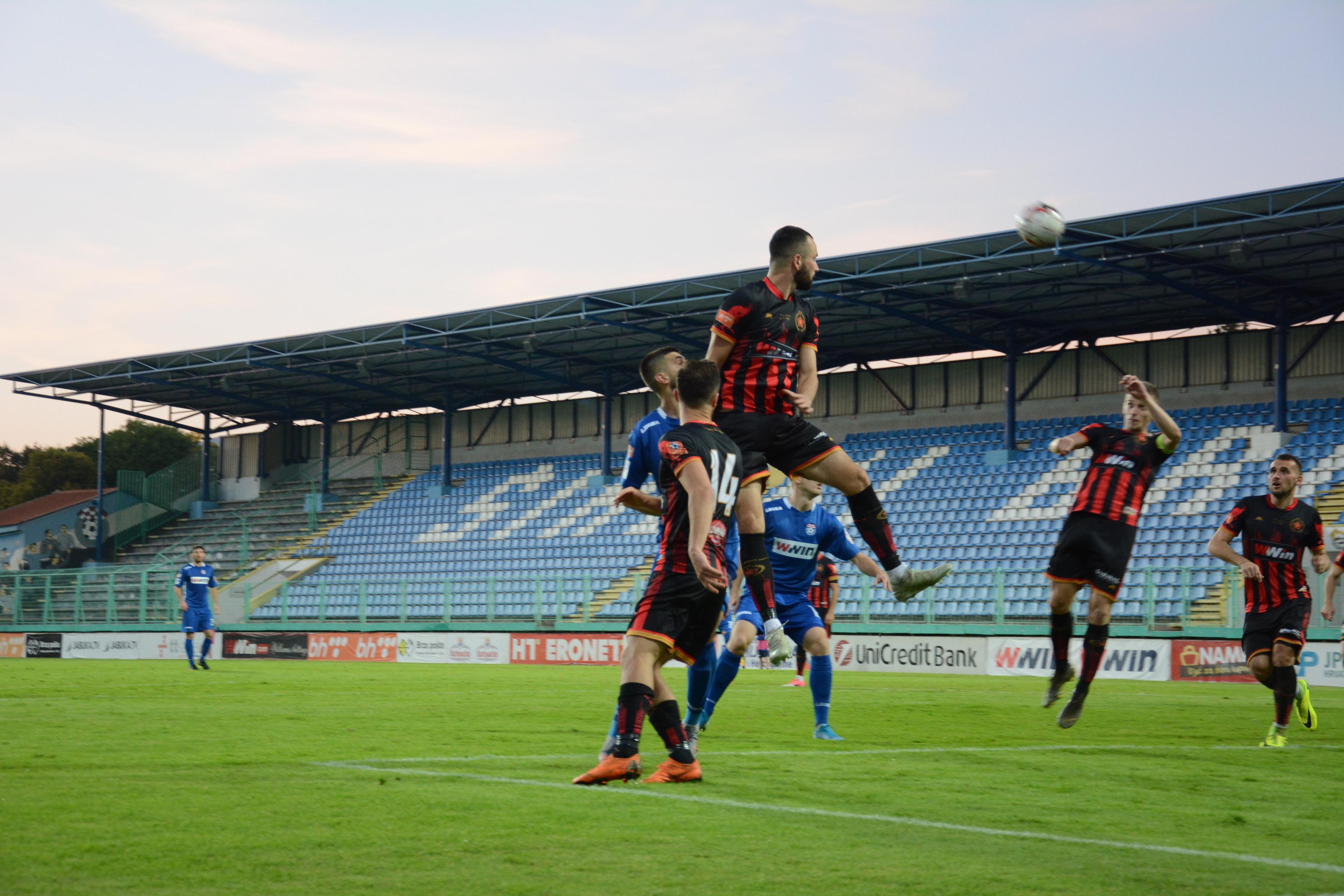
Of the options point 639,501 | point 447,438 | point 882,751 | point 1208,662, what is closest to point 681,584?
point 639,501

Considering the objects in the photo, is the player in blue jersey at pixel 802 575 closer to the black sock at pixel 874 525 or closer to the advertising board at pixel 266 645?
the black sock at pixel 874 525

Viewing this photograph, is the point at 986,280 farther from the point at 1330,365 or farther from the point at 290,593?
the point at 290,593

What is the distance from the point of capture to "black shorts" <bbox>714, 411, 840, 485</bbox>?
7738 mm

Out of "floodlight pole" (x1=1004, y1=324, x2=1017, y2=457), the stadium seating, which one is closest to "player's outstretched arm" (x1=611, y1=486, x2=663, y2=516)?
the stadium seating

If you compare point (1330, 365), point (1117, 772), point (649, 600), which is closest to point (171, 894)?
point (649, 600)

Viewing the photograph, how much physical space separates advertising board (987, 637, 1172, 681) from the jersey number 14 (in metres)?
16.1

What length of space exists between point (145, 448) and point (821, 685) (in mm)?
70632

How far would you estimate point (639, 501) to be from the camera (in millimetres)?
7008

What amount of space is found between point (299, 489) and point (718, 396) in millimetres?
44807

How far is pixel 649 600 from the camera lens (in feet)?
20.9

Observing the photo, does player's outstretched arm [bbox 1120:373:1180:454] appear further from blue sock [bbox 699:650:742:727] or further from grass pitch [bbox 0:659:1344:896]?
blue sock [bbox 699:650:742:727]

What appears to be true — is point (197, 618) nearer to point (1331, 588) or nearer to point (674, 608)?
point (1331, 588)

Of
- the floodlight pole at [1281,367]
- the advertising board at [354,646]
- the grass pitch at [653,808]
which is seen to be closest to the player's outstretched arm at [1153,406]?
the grass pitch at [653,808]

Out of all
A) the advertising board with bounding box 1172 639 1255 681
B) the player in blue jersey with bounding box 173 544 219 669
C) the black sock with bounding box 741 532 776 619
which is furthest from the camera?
the player in blue jersey with bounding box 173 544 219 669
